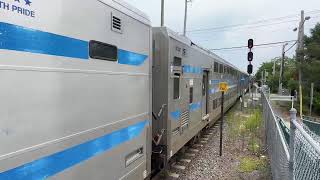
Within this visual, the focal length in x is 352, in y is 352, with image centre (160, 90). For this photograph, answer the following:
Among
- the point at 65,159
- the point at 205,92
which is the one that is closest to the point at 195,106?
the point at 205,92

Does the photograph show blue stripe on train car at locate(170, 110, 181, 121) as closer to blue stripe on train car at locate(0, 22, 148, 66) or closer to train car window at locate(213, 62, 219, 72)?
blue stripe on train car at locate(0, 22, 148, 66)

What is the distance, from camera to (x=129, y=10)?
455 cm

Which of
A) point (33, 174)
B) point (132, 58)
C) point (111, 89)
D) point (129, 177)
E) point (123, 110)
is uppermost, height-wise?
point (132, 58)

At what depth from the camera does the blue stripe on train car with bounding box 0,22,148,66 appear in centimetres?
243

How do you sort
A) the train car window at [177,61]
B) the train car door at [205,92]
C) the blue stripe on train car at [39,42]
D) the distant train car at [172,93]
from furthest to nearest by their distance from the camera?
the train car door at [205,92] → the train car window at [177,61] → the distant train car at [172,93] → the blue stripe on train car at [39,42]

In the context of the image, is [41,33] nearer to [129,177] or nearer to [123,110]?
[123,110]

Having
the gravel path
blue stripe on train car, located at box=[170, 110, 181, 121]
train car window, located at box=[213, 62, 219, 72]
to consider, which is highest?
train car window, located at box=[213, 62, 219, 72]

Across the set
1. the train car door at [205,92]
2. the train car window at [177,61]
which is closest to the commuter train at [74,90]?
the train car window at [177,61]

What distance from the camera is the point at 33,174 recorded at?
268 cm

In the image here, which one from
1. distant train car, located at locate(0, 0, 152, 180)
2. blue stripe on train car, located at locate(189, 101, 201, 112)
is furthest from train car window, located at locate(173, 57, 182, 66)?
distant train car, located at locate(0, 0, 152, 180)

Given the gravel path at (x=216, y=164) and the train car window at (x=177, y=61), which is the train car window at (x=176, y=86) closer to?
the train car window at (x=177, y=61)

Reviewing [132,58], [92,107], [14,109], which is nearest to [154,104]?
[132,58]

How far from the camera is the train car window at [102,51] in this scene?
141 inches

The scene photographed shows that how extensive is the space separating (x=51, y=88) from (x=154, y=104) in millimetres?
→ 3772
